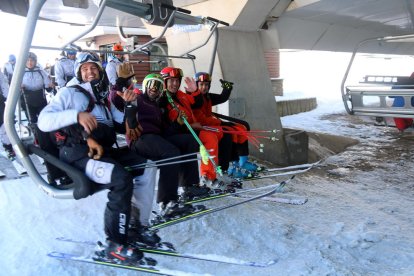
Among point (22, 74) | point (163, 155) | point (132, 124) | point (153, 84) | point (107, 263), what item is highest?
point (22, 74)

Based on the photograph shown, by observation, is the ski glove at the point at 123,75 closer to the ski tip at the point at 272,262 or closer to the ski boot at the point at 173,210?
the ski boot at the point at 173,210

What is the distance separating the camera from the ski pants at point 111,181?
96.3 inches

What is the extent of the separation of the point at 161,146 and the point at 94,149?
0.71 m

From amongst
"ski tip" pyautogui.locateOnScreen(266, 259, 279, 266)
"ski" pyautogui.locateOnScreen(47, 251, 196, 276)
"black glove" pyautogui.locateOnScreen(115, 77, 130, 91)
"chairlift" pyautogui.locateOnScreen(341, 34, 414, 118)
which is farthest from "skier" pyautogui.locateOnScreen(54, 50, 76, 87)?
"ski tip" pyautogui.locateOnScreen(266, 259, 279, 266)

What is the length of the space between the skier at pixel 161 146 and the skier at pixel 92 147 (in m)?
0.46

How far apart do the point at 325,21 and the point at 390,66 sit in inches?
767

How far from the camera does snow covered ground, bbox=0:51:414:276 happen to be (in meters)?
2.47

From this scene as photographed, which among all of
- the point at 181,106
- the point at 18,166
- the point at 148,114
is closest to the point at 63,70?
the point at 18,166

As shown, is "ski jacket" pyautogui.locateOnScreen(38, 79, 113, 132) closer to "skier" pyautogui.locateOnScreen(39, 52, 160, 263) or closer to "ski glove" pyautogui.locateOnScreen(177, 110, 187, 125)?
"skier" pyautogui.locateOnScreen(39, 52, 160, 263)

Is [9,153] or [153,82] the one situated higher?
[153,82]

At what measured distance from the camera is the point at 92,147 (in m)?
2.48

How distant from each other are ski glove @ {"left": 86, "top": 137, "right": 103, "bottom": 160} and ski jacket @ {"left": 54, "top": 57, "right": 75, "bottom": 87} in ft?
13.9

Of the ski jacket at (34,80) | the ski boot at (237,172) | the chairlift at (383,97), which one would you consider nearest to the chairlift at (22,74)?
the ski boot at (237,172)

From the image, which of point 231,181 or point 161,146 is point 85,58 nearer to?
point 161,146
